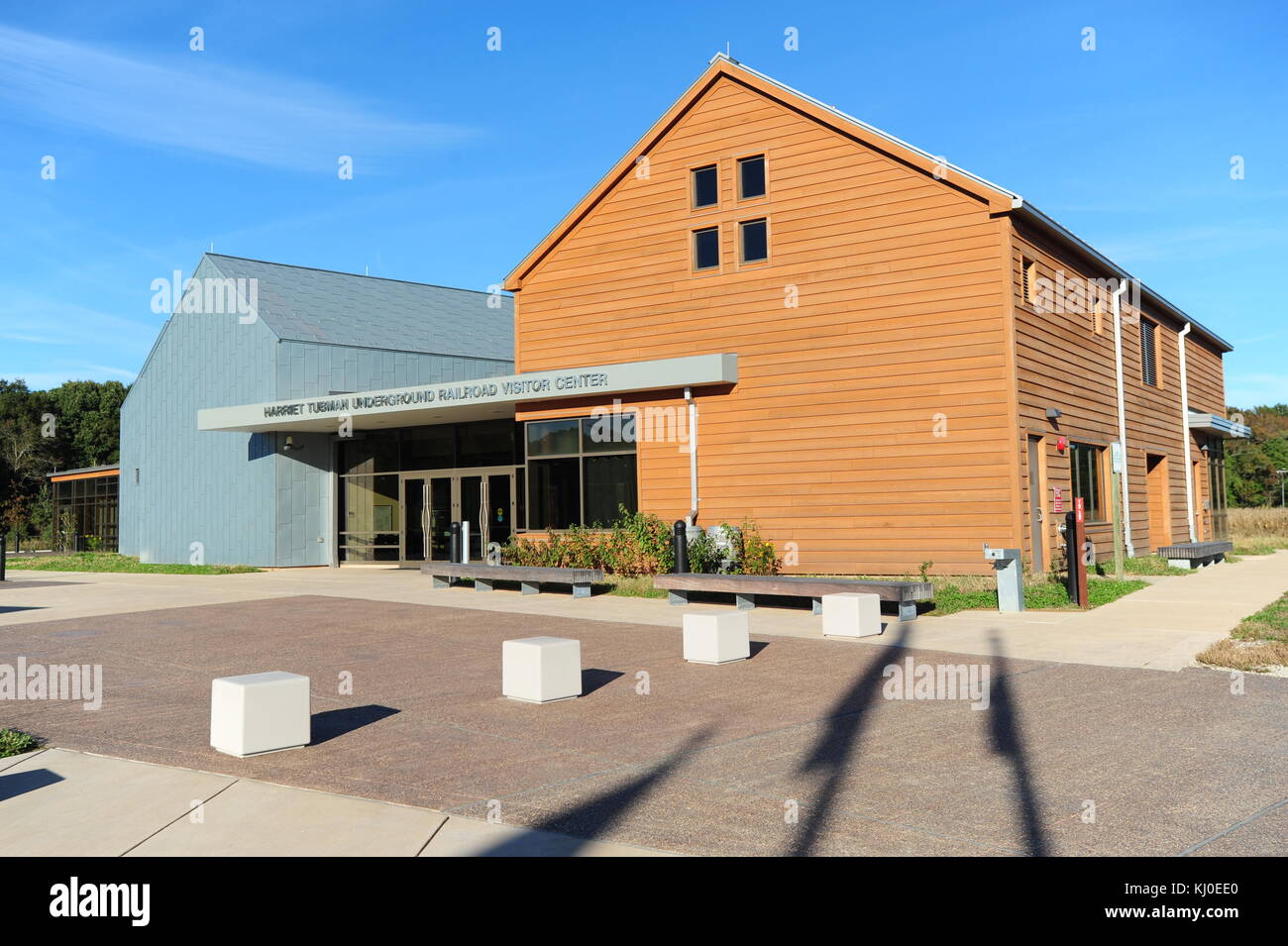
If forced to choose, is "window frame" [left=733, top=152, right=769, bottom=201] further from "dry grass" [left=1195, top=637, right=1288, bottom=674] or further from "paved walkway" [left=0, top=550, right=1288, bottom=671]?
"dry grass" [left=1195, top=637, right=1288, bottom=674]

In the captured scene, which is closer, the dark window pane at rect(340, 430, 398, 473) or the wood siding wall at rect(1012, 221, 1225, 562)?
the wood siding wall at rect(1012, 221, 1225, 562)

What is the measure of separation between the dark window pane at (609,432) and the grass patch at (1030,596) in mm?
6748

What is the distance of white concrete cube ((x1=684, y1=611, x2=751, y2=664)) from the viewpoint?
1011cm

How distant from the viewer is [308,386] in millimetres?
26562

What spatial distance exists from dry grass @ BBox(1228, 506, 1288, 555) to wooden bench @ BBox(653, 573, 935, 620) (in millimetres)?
23511

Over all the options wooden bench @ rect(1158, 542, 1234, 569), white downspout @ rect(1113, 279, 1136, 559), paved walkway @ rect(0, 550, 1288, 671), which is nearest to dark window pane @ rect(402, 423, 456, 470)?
paved walkway @ rect(0, 550, 1288, 671)

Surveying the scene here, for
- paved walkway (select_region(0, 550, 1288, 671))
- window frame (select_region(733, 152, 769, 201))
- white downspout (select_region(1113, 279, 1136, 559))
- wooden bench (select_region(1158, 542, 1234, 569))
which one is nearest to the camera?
paved walkway (select_region(0, 550, 1288, 671))

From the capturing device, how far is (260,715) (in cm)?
659

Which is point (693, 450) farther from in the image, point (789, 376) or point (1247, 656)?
point (1247, 656)

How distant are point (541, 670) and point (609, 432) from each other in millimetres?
12316

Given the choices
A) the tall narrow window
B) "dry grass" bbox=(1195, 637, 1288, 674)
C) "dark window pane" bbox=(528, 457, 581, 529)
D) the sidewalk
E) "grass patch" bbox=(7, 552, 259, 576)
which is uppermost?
the tall narrow window

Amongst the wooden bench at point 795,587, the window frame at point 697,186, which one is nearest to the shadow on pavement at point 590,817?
the wooden bench at point 795,587
